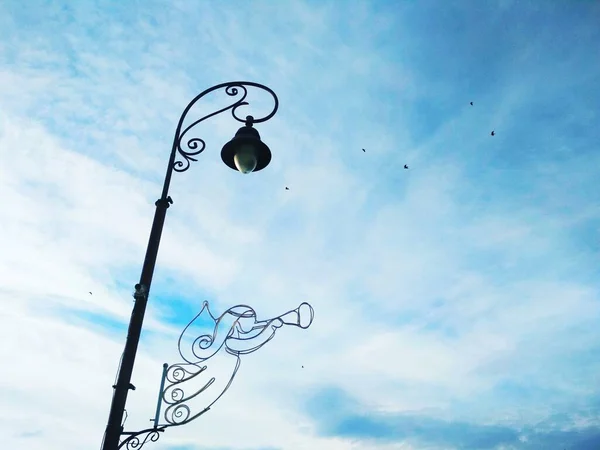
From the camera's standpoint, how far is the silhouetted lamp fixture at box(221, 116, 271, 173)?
16.5 ft

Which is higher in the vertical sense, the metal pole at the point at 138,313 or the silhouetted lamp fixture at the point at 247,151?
the silhouetted lamp fixture at the point at 247,151

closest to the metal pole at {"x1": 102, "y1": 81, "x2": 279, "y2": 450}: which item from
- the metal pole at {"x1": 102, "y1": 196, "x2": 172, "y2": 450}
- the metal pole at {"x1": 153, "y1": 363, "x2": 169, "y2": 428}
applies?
the metal pole at {"x1": 102, "y1": 196, "x2": 172, "y2": 450}

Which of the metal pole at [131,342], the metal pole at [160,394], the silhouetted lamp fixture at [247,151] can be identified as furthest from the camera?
the silhouetted lamp fixture at [247,151]

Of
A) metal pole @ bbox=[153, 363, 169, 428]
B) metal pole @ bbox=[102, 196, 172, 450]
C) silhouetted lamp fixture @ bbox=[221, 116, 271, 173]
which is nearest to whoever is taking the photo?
metal pole @ bbox=[102, 196, 172, 450]

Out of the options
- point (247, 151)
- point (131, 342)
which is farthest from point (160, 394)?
point (247, 151)

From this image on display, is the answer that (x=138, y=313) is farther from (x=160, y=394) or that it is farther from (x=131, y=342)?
(x=160, y=394)

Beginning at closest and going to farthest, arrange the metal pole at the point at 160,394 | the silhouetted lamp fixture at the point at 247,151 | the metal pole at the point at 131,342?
the metal pole at the point at 131,342 < the metal pole at the point at 160,394 < the silhouetted lamp fixture at the point at 247,151

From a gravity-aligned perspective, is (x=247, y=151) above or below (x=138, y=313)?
above

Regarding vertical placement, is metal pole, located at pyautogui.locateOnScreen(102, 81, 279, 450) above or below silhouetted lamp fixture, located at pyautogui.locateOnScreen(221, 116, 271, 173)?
below

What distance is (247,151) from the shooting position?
16.5ft

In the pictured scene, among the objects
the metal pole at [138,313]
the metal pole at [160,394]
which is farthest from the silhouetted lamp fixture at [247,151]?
the metal pole at [160,394]

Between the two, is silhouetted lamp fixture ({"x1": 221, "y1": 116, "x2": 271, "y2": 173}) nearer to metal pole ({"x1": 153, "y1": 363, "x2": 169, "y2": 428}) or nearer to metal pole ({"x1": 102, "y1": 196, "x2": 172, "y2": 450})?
metal pole ({"x1": 102, "y1": 196, "x2": 172, "y2": 450})

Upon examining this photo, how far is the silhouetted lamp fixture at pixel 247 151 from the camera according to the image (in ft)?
16.5

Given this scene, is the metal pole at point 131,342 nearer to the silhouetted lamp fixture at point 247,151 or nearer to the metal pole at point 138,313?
the metal pole at point 138,313
